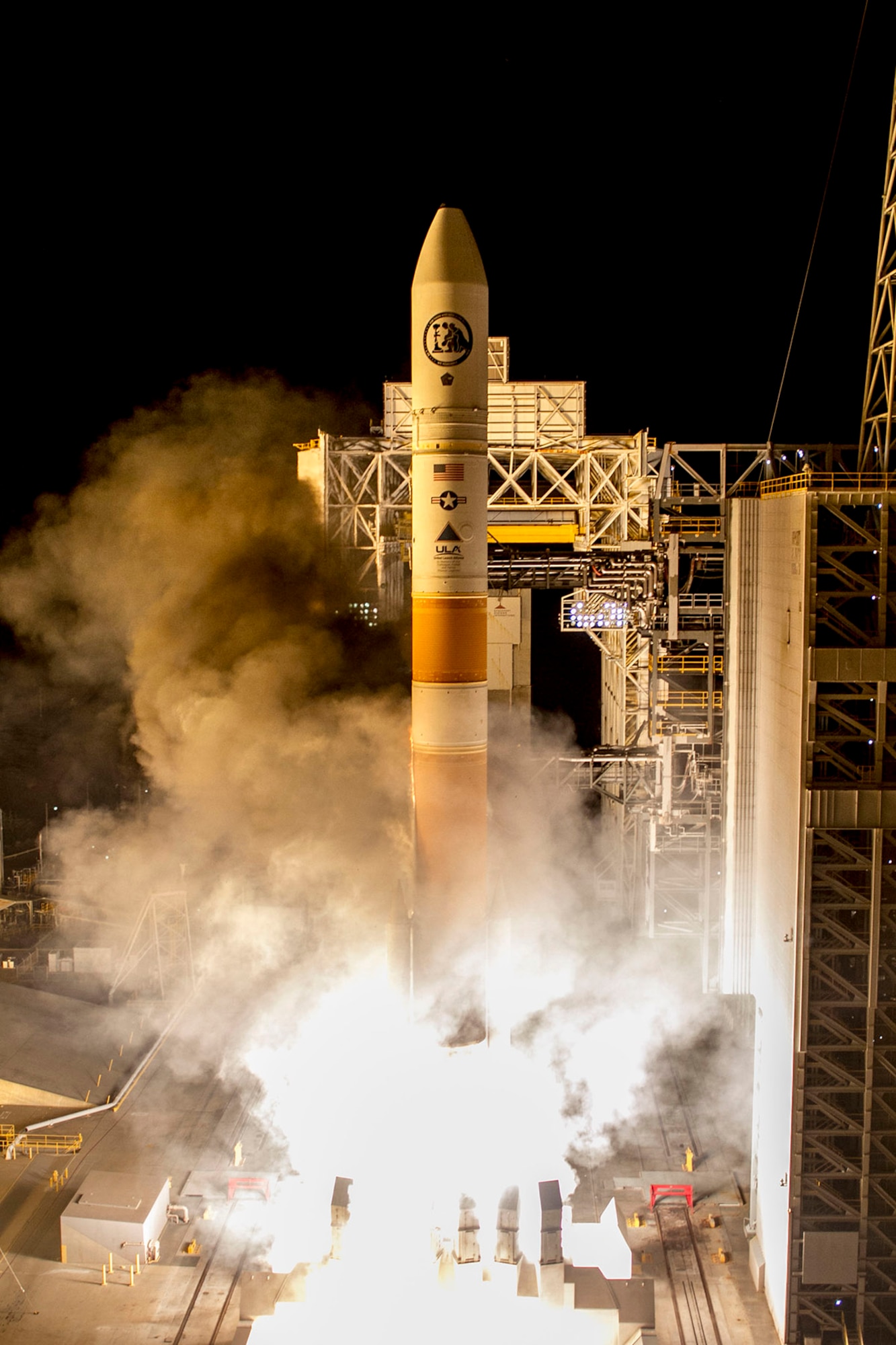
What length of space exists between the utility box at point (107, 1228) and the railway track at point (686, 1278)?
32.0 ft

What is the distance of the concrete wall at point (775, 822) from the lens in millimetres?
18797

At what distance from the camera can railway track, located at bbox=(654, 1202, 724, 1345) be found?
63.6ft

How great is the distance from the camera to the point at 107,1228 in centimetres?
2105

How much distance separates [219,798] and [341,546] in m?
7.30

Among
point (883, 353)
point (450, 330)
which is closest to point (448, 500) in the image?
point (450, 330)

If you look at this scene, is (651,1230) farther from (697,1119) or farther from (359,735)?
(359,735)

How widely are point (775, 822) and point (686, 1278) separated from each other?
855cm

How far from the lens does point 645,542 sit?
27359mm

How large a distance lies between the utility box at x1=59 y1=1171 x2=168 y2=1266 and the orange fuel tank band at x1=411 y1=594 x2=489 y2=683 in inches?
453

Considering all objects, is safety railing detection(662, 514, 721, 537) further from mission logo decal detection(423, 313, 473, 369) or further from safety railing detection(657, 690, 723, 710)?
mission logo decal detection(423, 313, 473, 369)

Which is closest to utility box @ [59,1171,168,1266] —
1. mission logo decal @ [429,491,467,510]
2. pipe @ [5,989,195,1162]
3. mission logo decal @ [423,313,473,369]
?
pipe @ [5,989,195,1162]

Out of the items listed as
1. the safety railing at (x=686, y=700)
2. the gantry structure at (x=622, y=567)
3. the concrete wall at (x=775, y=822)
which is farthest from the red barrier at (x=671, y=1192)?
the safety railing at (x=686, y=700)

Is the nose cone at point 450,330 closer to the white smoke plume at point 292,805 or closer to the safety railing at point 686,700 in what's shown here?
the safety railing at point 686,700

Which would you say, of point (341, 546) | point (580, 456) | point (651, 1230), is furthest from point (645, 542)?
point (651, 1230)
